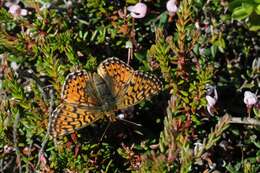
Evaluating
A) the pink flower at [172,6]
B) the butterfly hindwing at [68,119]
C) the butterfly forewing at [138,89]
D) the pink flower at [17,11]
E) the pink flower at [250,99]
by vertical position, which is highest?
the pink flower at [172,6]

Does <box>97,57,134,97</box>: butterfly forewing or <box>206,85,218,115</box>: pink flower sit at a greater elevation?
<box>97,57,134,97</box>: butterfly forewing

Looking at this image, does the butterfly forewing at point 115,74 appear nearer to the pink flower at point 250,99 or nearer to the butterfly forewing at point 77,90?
the butterfly forewing at point 77,90

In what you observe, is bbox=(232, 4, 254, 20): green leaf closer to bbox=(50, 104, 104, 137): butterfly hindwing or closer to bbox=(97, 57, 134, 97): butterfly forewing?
bbox=(97, 57, 134, 97): butterfly forewing

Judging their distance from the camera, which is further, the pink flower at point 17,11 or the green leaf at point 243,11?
the pink flower at point 17,11

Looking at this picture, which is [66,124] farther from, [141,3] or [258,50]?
[258,50]

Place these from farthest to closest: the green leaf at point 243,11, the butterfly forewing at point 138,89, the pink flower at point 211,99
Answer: the green leaf at point 243,11, the pink flower at point 211,99, the butterfly forewing at point 138,89

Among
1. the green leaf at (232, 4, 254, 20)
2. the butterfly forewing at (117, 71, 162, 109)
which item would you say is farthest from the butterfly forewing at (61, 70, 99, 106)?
the green leaf at (232, 4, 254, 20)

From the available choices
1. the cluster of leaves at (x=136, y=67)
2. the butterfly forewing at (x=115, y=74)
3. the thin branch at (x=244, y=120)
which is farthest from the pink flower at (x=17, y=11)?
the thin branch at (x=244, y=120)
